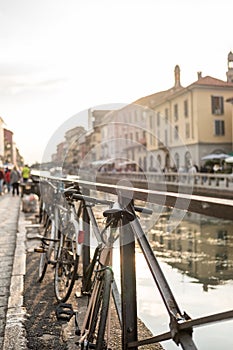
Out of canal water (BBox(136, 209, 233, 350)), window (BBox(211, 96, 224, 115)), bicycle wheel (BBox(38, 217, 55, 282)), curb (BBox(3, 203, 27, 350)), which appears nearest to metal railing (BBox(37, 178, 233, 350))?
canal water (BBox(136, 209, 233, 350))

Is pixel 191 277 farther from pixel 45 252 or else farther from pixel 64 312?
pixel 64 312

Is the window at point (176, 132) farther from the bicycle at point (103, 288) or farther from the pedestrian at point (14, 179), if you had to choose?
the bicycle at point (103, 288)

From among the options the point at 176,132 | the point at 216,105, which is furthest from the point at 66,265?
the point at 176,132

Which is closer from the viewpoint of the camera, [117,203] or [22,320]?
[117,203]

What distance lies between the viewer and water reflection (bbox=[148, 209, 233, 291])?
7.68 m

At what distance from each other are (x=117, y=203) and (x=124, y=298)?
1.72 ft

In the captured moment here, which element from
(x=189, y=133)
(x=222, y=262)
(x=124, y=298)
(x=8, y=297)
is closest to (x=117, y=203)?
(x=124, y=298)

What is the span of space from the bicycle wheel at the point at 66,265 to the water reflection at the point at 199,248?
3.02m

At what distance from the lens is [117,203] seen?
2621mm

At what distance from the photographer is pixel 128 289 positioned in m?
2.39

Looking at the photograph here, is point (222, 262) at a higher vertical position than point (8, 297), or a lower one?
lower

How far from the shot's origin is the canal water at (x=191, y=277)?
4551 millimetres

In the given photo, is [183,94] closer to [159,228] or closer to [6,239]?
[159,228]

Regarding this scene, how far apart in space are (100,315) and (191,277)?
197 inches
